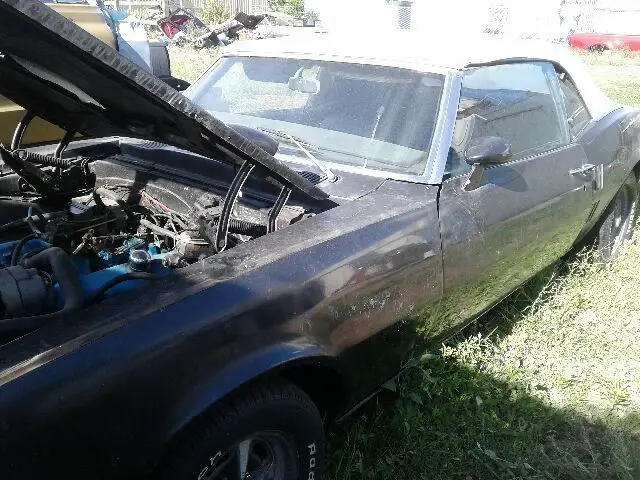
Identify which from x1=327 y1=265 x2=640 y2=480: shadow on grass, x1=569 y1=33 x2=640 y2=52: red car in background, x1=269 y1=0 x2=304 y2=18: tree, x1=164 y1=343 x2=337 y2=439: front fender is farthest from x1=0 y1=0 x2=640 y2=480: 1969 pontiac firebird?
x1=269 y1=0 x2=304 y2=18: tree

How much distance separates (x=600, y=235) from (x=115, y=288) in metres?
3.60

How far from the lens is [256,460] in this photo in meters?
1.96

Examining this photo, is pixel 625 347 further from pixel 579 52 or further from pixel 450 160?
pixel 579 52

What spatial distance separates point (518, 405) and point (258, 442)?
1449 mm

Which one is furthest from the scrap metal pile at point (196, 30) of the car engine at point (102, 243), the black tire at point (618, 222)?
the car engine at point (102, 243)

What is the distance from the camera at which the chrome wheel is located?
180cm

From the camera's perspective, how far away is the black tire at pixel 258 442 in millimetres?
1656

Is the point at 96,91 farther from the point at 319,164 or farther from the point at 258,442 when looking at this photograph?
the point at 258,442

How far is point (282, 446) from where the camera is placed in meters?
1.96

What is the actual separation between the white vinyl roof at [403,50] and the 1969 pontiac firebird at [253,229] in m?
0.02

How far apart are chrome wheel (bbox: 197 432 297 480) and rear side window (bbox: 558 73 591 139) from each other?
262cm

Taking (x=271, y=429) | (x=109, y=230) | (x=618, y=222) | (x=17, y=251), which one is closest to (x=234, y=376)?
(x=271, y=429)

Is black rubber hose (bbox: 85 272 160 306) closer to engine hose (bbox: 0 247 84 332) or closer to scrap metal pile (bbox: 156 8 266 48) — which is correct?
engine hose (bbox: 0 247 84 332)

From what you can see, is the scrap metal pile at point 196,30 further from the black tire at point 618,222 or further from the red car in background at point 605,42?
the black tire at point 618,222
